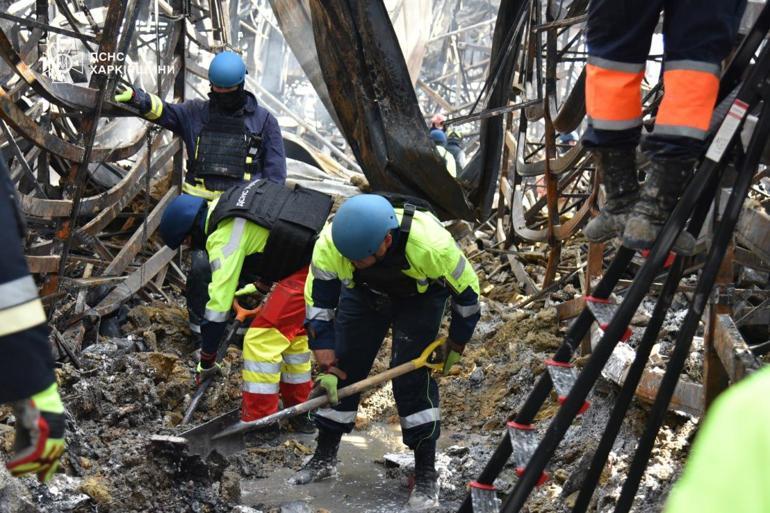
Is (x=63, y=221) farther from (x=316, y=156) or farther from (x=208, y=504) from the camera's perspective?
(x=316, y=156)

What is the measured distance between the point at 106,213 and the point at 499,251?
3.70 m

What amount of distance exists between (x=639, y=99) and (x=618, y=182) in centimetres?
30

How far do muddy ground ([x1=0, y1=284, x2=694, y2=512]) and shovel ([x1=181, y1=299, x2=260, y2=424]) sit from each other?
0.37ft

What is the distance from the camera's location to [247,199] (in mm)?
Answer: 5965

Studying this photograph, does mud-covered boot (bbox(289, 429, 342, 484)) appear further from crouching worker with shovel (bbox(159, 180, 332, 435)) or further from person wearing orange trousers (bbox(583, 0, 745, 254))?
person wearing orange trousers (bbox(583, 0, 745, 254))

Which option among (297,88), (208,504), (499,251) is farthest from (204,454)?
(297,88)

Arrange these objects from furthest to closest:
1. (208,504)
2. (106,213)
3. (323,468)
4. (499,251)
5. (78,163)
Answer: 1. (499,251)
2. (106,213)
3. (78,163)
4. (323,468)
5. (208,504)

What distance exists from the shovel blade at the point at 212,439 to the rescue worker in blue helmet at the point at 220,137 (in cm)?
215

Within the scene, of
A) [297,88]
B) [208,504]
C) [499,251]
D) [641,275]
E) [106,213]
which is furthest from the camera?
[297,88]

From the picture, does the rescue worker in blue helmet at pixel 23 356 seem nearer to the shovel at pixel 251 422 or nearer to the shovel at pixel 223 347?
the shovel at pixel 251 422

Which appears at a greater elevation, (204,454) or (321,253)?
(321,253)

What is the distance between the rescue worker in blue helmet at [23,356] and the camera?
2314 millimetres

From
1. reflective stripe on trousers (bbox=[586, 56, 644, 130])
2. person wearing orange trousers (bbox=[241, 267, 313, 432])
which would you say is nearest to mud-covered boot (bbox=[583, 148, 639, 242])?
reflective stripe on trousers (bbox=[586, 56, 644, 130])

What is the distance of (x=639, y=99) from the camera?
333 centimetres
